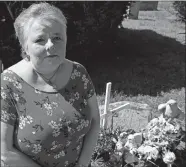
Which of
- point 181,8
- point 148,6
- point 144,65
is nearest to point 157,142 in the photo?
point 144,65

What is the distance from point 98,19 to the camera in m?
6.84

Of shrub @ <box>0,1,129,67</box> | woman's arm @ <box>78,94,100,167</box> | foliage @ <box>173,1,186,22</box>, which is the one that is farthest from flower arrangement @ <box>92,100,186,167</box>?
foliage @ <box>173,1,186,22</box>

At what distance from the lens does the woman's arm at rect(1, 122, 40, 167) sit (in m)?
1.56

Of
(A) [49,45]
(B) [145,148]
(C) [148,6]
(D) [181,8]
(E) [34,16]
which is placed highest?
(E) [34,16]

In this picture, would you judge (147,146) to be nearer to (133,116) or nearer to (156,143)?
(156,143)

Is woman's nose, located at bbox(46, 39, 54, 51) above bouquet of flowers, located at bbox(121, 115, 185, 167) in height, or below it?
above

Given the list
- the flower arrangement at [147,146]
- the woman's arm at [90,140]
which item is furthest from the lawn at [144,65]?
the woman's arm at [90,140]

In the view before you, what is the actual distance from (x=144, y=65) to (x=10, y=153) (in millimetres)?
6219

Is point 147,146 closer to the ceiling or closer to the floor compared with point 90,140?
closer to the floor

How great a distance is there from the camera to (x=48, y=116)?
1.63 m

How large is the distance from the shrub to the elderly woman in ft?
13.7

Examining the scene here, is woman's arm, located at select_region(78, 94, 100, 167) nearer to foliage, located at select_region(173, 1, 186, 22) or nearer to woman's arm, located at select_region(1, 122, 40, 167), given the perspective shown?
woman's arm, located at select_region(1, 122, 40, 167)

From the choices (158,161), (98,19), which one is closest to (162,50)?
(98,19)

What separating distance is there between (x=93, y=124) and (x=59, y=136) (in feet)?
0.86
